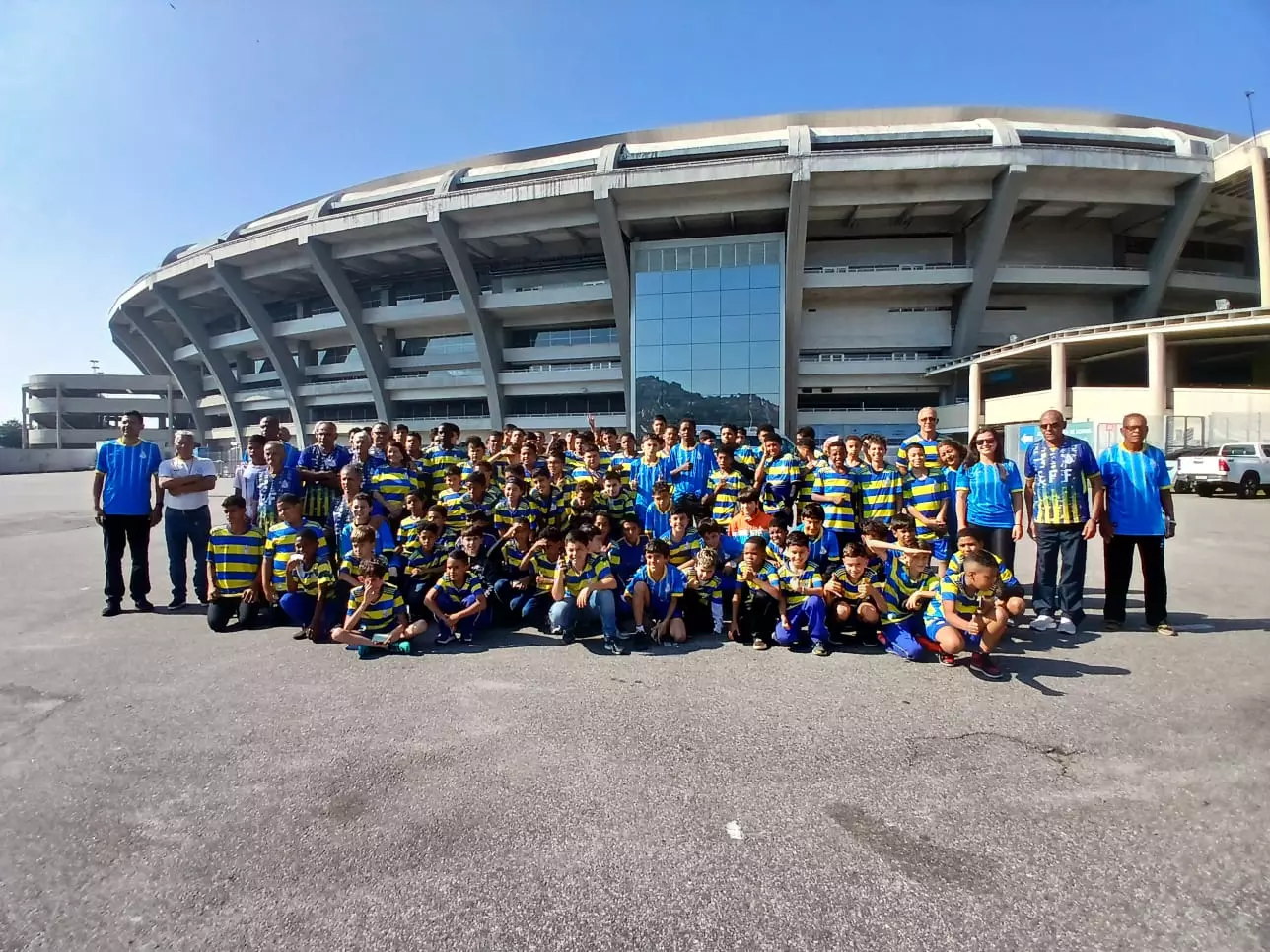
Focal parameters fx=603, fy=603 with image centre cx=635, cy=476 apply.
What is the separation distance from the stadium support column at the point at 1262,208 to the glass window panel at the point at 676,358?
2191cm

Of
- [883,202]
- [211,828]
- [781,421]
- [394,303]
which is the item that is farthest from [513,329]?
[211,828]

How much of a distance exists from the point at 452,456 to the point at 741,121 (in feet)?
108

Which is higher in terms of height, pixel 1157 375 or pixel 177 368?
pixel 177 368

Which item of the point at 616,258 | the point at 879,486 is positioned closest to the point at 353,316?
the point at 616,258

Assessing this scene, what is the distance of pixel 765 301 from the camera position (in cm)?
2753

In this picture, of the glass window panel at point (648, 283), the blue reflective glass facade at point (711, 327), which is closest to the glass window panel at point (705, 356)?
the blue reflective glass facade at point (711, 327)

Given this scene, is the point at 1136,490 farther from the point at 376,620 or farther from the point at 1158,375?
the point at 1158,375

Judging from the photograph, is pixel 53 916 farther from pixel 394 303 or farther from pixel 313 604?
pixel 394 303

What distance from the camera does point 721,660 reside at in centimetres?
427

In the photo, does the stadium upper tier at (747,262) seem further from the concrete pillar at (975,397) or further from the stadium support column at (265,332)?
the concrete pillar at (975,397)

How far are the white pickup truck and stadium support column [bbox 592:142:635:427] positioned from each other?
2008 centimetres

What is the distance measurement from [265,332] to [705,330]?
2559 centimetres

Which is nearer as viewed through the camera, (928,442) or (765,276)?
(928,442)

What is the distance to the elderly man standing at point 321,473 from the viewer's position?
20.1ft
